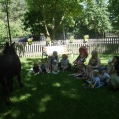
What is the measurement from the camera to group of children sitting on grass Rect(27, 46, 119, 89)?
5.99 m

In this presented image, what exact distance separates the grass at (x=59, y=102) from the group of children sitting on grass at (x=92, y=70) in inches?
13.1

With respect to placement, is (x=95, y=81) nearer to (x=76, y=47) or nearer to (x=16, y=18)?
(x=76, y=47)

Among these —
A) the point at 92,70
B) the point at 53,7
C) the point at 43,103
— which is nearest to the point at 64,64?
the point at 92,70

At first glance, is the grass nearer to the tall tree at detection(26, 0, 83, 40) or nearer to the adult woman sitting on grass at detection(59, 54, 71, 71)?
the adult woman sitting on grass at detection(59, 54, 71, 71)

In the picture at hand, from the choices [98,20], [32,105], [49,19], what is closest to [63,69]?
[32,105]

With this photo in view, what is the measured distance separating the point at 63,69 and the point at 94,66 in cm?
187

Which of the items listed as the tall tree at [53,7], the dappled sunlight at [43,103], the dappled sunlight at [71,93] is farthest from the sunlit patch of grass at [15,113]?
the tall tree at [53,7]

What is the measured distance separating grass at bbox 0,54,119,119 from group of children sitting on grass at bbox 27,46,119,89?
33cm

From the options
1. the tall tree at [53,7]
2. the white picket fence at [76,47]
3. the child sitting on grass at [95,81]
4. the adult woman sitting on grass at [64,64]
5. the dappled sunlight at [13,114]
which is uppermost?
the tall tree at [53,7]

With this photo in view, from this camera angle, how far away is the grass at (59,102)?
15.1 ft

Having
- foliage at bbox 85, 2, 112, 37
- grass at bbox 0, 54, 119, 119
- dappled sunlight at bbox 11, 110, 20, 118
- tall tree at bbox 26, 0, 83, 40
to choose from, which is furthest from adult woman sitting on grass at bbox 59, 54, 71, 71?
foliage at bbox 85, 2, 112, 37

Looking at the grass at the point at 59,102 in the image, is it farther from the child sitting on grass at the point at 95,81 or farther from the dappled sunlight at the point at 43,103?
the child sitting on grass at the point at 95,81

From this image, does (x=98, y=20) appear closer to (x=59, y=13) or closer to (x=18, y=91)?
(x=59, y=13)

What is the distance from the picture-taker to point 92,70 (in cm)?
698
